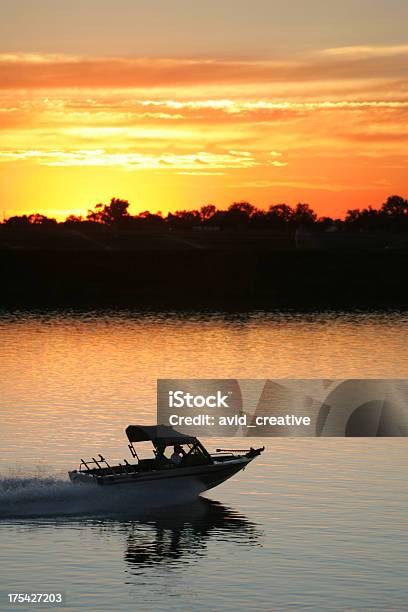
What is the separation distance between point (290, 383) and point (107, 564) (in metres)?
65.7

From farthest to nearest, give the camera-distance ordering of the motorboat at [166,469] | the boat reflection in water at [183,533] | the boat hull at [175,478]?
the motorboat at [166,469], the boat hull at [175,478], the boat reflection in water at [183,533]

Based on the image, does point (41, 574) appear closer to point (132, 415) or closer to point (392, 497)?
point (392, 497)

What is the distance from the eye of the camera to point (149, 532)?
63844mm

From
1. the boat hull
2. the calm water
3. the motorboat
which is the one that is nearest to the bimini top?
the motorboat

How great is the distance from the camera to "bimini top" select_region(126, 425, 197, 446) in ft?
222

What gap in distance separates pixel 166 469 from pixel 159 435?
1799 mm

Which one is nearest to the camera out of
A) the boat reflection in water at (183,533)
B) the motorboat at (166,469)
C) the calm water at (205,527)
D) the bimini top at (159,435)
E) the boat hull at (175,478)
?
the calm water at (205,527)

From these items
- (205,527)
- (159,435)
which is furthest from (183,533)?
(159,435)

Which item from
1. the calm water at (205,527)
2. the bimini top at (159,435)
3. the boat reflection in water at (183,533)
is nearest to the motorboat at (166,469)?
the bimini top at (159,435)

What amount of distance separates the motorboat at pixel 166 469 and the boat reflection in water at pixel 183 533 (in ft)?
4.68

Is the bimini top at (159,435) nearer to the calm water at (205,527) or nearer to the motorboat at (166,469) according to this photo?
the motorboat at (166,469)

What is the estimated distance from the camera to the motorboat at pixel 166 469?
66.2 metres

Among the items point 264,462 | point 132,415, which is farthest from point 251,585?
point 132,415

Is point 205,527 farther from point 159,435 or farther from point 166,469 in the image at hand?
point 159,435
